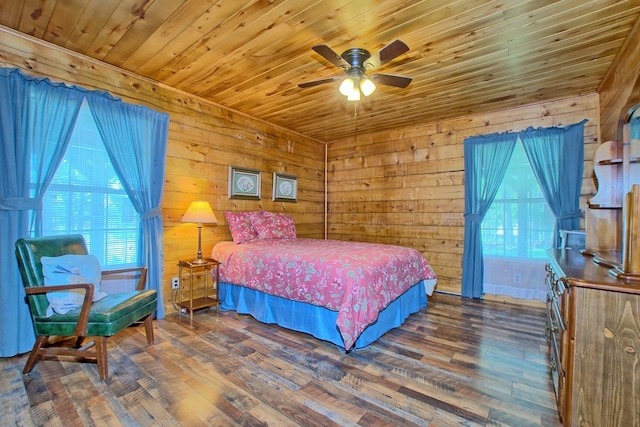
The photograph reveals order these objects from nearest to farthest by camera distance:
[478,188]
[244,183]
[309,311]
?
1. [309,311]
2. [478,188]
3. [244,183]

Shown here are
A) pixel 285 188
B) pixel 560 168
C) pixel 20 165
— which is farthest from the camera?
pixel 285 188

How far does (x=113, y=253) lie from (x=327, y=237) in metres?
3.49

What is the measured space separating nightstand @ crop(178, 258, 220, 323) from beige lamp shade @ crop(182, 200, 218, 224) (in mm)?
452

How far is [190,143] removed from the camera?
11.8 feet

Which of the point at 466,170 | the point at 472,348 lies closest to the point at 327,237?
the point at 466,170

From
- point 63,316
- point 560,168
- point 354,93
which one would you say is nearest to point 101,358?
point 63,316

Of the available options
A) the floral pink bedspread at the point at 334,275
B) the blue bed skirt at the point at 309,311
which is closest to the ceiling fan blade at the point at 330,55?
the floral pink bedspread at the point at 334,275

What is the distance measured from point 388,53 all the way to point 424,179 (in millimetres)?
2746

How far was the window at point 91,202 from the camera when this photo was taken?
105 inches

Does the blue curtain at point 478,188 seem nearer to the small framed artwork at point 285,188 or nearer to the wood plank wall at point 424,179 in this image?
the wood plank wall at point 424,179

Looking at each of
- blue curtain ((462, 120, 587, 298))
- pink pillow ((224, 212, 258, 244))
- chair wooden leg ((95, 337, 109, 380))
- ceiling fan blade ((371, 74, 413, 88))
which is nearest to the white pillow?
chair wooden leg ((95, 337, 109, 380))

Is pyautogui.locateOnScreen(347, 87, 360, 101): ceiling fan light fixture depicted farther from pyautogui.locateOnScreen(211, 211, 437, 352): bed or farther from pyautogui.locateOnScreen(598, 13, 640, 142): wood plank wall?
pyautogui.locateOnScreen(598, 13, 640, 142): wood plank wall

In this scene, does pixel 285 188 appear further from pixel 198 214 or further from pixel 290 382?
pixel 290 382

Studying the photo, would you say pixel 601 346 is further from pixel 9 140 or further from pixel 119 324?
pixel 9 140
